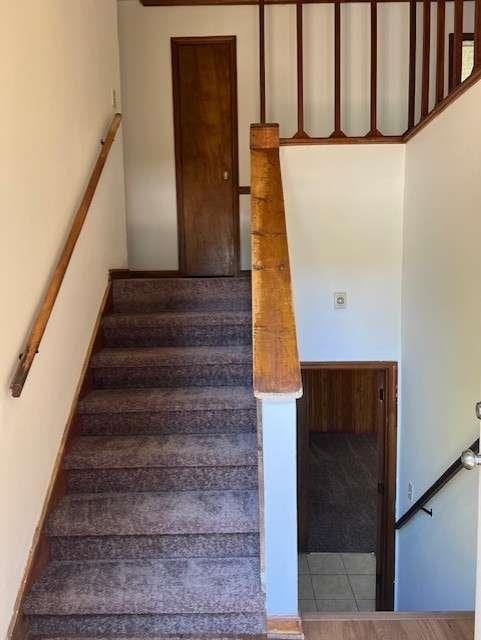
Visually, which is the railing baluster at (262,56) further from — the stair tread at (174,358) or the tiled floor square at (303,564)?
the tiled floor square at (303,564)

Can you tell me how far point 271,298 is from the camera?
188 centimetres

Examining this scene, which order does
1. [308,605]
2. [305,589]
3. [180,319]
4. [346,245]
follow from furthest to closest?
[305,589] < [308,605] < [346,245] < [180,319]

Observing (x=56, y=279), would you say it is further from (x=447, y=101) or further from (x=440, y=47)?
(x=440, y=47)

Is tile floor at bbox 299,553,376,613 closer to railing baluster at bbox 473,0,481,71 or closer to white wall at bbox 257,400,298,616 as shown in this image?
white wall at bbox 257,400,298,616

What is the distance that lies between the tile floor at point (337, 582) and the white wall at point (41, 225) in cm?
323

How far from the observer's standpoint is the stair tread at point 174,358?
9.24 feet

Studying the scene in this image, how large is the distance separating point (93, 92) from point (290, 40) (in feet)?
6.05

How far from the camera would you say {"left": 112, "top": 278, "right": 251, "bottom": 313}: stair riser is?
327cm

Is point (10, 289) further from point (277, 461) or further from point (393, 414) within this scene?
point (393, 414)

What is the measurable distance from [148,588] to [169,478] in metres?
0.47

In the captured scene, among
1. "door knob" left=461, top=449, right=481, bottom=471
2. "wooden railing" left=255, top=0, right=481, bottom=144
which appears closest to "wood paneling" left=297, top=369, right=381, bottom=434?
"wooden railing" left=255, top=0, right=481, bottom=144

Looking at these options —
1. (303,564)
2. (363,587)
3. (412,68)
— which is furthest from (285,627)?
(303,564)

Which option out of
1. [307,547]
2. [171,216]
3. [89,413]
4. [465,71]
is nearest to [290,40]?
[465,71]

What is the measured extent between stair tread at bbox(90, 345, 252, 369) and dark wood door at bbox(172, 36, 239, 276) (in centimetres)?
163
